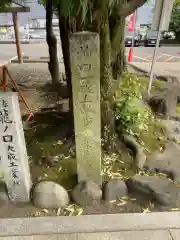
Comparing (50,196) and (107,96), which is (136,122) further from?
(50,196)

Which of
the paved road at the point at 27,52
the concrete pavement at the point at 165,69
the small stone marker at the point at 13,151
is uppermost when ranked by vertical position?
the small stone marker at the point at 13,151

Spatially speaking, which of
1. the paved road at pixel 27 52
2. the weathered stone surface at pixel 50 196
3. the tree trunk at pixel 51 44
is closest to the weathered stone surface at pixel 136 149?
the weathered stone surface at pixel 50 196

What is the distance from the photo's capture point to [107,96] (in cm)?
382

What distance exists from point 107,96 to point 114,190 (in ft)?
4.75

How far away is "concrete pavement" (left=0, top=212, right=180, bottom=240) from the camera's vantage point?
268 cm

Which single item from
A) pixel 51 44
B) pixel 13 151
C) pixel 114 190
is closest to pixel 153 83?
pixel 51 44

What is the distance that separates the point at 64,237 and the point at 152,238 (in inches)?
38.0

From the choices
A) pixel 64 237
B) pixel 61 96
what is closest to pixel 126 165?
pixel 64 237

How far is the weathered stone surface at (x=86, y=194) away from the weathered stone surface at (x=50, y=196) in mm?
140

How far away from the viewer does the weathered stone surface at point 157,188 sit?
3.04 m

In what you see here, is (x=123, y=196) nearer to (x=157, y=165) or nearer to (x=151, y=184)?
(x=151, y=184)

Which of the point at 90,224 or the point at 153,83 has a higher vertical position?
the point at 153,83

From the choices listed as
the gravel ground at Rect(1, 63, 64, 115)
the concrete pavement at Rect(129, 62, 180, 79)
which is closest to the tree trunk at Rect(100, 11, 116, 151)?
the gravel ground at Rect(1, 63, 64, 115)

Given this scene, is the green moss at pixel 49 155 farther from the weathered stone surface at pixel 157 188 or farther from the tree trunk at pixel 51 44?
the tree trunk at pixel 51 44
